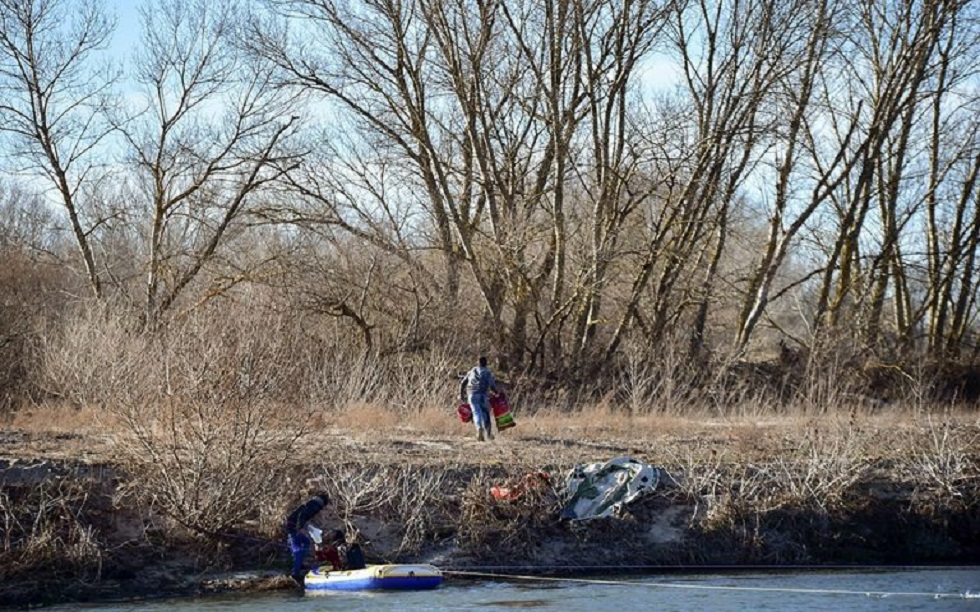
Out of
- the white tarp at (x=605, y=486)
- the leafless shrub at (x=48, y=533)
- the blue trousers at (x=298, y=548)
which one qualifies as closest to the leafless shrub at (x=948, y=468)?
the white tarp at (x=605, y=486)

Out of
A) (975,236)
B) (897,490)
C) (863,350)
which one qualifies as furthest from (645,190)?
(897,490)

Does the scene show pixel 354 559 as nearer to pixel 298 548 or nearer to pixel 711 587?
pixel 298 548

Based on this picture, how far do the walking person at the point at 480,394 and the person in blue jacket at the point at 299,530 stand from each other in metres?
5.83

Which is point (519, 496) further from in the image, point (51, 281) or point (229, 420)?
point (51, 281)

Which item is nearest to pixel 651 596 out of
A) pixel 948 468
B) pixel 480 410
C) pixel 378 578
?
pixel 378 578

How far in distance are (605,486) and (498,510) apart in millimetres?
1662

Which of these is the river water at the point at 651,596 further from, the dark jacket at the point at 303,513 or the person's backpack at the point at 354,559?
the dark jacket at the point at 303,513

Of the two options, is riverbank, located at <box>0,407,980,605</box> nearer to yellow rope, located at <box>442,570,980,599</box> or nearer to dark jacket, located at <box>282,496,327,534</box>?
yellow rope, located at <box>442,570,980,599</box>

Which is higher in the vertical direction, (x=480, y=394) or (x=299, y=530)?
(x=480, y=394)

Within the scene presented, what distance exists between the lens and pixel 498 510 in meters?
17.9

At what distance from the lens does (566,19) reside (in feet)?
103

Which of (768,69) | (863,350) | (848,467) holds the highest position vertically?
(768,69)

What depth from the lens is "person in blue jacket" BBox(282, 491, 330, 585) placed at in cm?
1598

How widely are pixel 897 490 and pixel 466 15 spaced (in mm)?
16440
